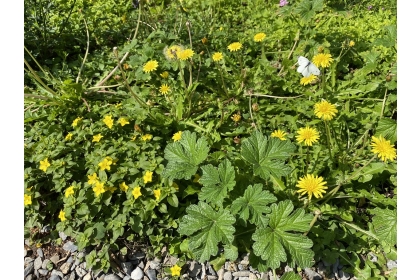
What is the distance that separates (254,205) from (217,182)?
20cm

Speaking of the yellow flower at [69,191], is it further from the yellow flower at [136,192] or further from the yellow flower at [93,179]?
the yellow flower at [136,192]

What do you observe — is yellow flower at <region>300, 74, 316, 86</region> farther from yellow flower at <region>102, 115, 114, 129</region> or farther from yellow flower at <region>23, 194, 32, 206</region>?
yellow flower at <region>23, 194, 32, 206</region>

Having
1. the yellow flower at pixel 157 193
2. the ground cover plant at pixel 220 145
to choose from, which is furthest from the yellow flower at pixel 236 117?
the yellow flower at pixel 157 193

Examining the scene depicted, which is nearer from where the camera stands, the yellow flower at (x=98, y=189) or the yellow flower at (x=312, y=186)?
the yellow flower at (x=312, y=186)

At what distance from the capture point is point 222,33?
125 inches

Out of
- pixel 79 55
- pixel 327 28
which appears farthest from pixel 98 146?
pixel 327 28

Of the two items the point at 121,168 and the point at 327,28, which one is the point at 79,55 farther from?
the point at 327,28

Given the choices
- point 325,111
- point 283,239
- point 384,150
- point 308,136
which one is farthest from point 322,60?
point 283,239

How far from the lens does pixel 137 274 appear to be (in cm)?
197

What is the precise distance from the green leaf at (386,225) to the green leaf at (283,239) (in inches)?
14.9

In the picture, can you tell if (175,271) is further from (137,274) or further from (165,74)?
(165,74)

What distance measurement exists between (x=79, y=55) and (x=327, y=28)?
83.6 inches

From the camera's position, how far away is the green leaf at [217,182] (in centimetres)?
167

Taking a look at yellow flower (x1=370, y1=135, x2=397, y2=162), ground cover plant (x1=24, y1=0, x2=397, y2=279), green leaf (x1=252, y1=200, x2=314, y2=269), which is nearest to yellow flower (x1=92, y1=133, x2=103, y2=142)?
ground cover plant (x1=24, y1=0, x2=397, y2=279)
